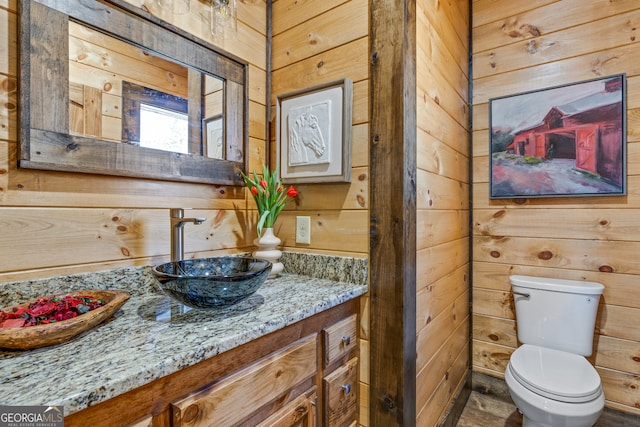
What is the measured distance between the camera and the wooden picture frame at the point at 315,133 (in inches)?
49.6

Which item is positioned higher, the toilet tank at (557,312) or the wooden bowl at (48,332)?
the wooden bowl at (48,332)

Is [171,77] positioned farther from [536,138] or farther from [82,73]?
[536,138]

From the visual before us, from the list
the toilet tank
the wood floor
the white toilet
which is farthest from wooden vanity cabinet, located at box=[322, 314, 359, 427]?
the toilet tank

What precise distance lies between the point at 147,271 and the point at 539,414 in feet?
5.47

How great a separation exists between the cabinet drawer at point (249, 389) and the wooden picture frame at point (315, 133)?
66 centimetres

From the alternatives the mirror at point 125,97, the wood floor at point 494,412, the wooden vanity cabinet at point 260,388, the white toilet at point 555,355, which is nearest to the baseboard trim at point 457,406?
the wood floor at point 494,412

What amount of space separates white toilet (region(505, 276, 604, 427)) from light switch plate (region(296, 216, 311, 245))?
116 cm

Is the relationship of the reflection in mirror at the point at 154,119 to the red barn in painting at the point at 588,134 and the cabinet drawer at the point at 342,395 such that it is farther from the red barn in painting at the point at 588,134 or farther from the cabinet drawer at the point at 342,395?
the red barn in painting at the point at 588,134

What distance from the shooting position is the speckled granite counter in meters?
0.52

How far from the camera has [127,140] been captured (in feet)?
3.45

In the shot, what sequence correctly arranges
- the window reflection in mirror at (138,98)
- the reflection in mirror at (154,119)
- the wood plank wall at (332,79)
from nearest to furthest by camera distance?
the window reflection in mirror at (138,98) → the reflection in mirror at (154,119) → the wood plank wall at (332,79)

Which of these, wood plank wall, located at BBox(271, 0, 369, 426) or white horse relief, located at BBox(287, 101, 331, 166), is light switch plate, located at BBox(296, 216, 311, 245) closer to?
wood plank wall, located at BBox(271, 0, 369, 426)

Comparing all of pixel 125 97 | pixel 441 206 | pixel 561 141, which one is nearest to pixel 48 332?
pixel 125 97

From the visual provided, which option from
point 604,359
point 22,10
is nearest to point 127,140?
point 22,10
